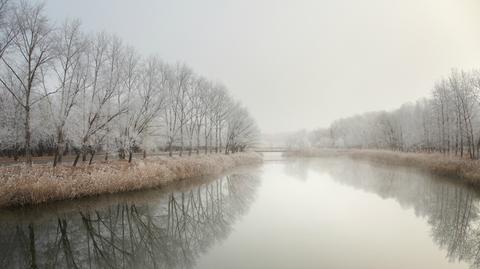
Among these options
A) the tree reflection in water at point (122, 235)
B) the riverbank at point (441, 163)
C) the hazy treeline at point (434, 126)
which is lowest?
the tree reflection in water at point (122, 235)

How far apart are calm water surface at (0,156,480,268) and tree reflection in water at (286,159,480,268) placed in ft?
0.19

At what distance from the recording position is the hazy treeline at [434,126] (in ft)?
121

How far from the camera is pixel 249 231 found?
12672 millimetres

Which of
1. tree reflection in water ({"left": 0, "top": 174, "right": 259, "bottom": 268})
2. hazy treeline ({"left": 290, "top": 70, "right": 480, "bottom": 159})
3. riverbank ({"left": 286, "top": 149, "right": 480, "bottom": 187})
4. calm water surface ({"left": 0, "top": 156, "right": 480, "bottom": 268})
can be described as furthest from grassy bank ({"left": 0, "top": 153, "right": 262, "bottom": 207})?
hazy treeline ({"left": 290, "top": 70, "right": 480, "bottom": 159})

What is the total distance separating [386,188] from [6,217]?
2417cm

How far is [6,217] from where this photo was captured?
1399 centimetres

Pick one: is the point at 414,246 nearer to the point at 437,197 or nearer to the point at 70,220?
the point at 437,197

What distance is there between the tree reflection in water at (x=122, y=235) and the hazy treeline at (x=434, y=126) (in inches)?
1174

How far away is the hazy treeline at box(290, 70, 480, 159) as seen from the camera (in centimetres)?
3681

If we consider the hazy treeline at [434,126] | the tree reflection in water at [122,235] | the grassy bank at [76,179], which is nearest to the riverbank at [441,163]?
the hazy treeline at [434,126]

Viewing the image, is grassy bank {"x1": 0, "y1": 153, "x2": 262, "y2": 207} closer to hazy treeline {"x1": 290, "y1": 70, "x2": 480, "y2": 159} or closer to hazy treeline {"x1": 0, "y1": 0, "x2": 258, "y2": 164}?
hazy treeline {"x1": 0, "y1": 0, "x2": 258, "y2": 164}

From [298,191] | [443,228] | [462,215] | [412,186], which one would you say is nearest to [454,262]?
[443,228]

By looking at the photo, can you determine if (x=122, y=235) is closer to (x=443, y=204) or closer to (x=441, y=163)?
(x=443, y=204)

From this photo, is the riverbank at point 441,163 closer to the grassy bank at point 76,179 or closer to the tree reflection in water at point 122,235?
the tree reflection in water at point 122,235
